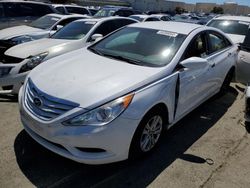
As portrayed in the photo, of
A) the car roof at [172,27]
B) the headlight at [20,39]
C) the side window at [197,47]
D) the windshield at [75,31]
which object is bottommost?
the headlight at [20,39]

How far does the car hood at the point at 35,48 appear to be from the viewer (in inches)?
221

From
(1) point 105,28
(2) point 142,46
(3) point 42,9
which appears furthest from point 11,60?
(3) point 42,9

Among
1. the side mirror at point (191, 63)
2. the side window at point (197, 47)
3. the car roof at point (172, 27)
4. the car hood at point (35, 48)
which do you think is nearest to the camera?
the side mirror at point (191, 63)

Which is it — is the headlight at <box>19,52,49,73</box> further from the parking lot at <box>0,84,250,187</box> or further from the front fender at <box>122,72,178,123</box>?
the front fender at <box>122,72,178,123</box>

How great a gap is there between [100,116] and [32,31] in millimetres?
6243

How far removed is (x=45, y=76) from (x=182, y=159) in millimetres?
1978

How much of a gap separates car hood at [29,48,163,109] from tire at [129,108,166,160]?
400mm

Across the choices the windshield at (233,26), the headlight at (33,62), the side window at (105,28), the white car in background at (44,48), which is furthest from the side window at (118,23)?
the windshield at (233,26)

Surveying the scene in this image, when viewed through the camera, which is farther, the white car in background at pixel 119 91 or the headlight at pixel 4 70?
the headlight at pixel 4 70

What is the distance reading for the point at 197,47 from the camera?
14.4 ft

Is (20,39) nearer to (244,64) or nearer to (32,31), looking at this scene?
(32,31)

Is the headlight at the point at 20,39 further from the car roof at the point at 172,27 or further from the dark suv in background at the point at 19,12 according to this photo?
the car roof at the point at 172,27

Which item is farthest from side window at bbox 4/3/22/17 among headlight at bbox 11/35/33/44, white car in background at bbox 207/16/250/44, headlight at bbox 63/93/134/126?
headlight at bbox 63/93/134/126

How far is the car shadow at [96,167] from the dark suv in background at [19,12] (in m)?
7.17
